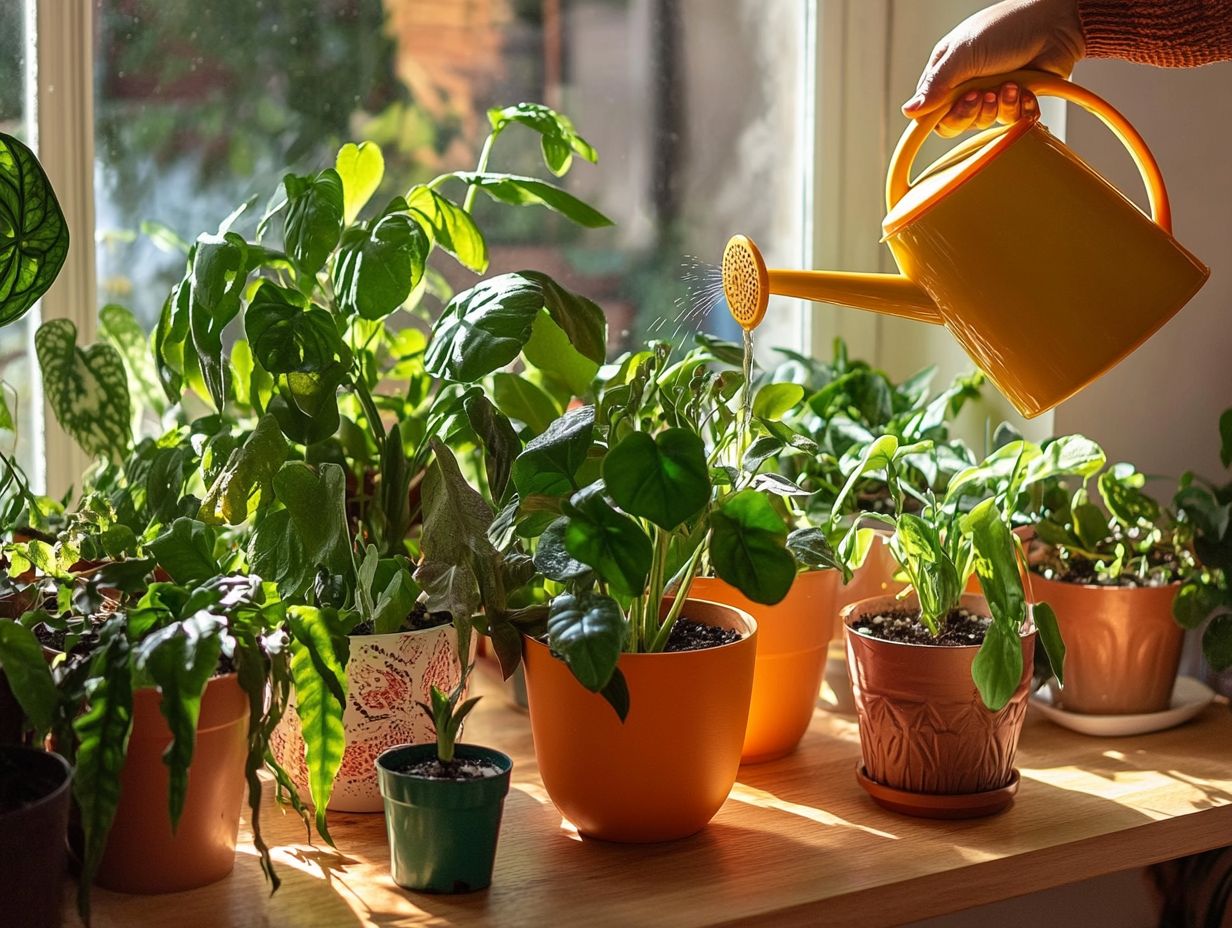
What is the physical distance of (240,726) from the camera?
0.91 m

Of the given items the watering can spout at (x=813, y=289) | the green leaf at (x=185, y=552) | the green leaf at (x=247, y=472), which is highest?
the watering can spout at (x=813, y=289)

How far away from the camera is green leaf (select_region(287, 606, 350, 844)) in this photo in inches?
35.3

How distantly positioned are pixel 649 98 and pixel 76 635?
2.91 feet

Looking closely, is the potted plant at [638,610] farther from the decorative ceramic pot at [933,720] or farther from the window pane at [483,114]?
the window pane at [483,114]

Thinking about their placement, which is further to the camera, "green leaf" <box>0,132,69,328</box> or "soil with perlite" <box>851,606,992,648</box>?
"soil with perlite" <box>851,606,992,648</box>

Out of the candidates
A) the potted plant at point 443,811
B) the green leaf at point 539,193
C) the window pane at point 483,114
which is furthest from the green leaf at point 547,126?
the potted plant at point 443,811

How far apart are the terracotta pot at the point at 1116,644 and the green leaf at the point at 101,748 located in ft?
2.49

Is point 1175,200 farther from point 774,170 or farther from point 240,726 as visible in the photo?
point 240,726

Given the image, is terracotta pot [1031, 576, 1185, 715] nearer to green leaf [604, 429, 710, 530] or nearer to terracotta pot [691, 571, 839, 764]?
terracotta pot [691, 571, 839, 764]

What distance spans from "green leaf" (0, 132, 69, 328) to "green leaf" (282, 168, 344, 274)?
158mm

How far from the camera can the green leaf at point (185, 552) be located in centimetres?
97

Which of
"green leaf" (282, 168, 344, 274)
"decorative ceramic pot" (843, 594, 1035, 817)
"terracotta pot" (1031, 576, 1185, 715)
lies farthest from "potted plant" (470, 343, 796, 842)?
"terracotta pot" (1031, 576, 1185, 715)

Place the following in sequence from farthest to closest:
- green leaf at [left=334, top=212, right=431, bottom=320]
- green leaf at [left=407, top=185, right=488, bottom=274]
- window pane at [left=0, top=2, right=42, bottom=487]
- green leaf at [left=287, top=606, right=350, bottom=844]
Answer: window pane at [left=0, top=2, right=42, bottom=487] < green leaf at [left=407, top=185, right=488, bottom=274] < green leaf at [left=334, top=212, right=431, bottom=320] < green leaf at [left=287, top=606, right=350, bottom=844]

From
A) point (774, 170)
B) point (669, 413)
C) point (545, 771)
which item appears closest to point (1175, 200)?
point (774, 170)
